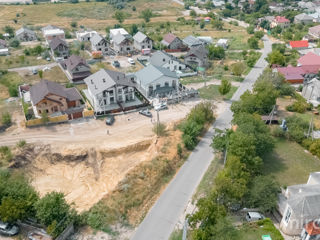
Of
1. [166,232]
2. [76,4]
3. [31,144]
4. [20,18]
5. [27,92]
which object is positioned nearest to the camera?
[166,232]

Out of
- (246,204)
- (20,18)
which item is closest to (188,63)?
(246,204)

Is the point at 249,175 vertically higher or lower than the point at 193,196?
higher

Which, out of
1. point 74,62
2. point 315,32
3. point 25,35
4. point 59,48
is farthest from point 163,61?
point 315,32

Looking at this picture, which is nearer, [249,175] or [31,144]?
[249,175]

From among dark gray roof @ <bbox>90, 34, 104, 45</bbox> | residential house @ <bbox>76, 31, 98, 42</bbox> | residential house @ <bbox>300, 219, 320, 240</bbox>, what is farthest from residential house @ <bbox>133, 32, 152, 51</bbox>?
residential house @ <bbox>300, 219, 320, 240</bbox>

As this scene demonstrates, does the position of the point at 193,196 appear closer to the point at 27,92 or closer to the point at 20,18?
the point at 27,92

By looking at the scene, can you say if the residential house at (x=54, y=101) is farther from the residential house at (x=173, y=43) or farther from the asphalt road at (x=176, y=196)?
the residential house at (x=173, y=43)

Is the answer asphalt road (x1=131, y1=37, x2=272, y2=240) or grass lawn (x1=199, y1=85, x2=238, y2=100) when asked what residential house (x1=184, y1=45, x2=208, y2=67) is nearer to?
grass lawn (x1=199, y1=85, x2=238, y2=100)
